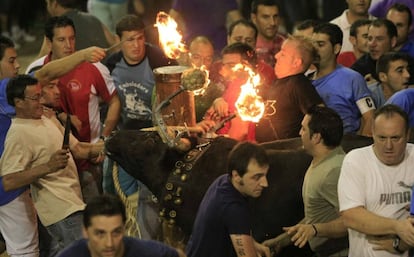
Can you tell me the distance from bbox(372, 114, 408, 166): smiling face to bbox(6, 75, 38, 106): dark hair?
8.16ft

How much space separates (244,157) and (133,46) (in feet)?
9.75

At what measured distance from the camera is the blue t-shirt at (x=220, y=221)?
583cm

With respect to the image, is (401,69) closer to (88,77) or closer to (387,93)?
Result: (387,93)

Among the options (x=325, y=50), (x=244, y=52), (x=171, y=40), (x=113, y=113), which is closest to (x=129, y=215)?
(x=113, y=113)

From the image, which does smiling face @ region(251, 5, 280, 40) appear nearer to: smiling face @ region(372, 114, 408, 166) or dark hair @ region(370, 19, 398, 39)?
dark hair @ region(370, 19, 398, 39)

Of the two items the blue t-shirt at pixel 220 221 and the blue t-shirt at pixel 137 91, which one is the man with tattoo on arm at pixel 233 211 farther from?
the blue t-shirt at pixel 137 91

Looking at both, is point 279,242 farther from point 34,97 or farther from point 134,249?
point 34,97

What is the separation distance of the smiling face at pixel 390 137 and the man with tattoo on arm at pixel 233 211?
671 millimetres

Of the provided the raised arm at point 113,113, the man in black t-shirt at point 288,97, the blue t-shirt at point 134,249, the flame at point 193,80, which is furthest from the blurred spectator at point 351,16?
the blue t-shirt at point 134,249

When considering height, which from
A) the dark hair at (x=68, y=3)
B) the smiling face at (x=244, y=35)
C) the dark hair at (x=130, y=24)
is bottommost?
the smiling face at (x=244, y=35)

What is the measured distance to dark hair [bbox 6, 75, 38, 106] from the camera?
7117 millimetres

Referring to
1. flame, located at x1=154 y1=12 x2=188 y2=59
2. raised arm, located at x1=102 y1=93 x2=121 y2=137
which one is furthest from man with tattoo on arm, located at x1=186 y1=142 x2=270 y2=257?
raised arm, located at x1=102 y1=93 x2=121 y2=137

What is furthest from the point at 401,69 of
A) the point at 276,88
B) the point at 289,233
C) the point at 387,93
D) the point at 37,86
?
the point at 37,86

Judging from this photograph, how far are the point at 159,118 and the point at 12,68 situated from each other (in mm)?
1818
